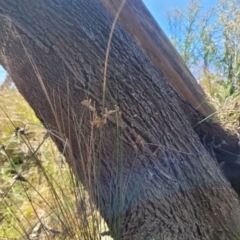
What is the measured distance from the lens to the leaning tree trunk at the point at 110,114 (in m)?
1.18

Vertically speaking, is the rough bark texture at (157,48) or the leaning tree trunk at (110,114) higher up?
the rough bark texture at (157,48)

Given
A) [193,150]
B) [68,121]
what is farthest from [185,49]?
[68,121]

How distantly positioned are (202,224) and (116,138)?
0.48m

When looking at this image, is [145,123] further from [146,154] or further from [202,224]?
[202,224]

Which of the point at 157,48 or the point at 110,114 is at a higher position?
the point at 157,48

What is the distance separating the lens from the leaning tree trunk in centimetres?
118

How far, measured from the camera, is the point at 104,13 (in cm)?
128

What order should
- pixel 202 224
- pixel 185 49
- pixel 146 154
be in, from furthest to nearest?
1. pixel 185 49
2. pixel 202 224
3. pixel 146 154

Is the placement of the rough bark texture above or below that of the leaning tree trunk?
above

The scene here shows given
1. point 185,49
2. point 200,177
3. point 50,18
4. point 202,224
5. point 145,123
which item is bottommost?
point 202,224

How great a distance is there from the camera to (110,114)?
1205 millimetres

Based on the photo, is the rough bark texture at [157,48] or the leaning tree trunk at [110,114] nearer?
the leaning tree trunk at [110,114]

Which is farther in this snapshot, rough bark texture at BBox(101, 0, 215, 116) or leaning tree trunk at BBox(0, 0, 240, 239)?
rough bark texture at BBox(101, 0, 215, 116)

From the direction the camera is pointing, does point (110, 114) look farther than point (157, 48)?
No
